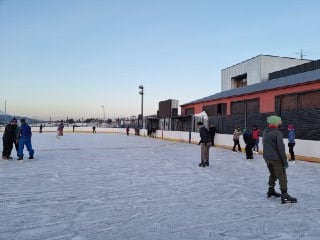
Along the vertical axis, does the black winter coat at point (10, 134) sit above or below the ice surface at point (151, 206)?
above

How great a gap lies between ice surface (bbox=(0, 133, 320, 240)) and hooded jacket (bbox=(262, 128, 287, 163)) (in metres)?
0.86

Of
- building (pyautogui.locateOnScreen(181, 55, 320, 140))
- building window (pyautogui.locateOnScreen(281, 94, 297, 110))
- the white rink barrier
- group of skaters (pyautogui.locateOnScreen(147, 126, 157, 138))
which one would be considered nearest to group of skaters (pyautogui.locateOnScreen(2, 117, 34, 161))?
the white rink barrier

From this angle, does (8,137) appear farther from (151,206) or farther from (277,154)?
(277,154)

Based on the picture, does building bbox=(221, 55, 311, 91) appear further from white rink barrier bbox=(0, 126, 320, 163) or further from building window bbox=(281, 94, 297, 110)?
building window bbox=(281, 94, 297, 110)

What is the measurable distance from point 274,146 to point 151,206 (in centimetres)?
249

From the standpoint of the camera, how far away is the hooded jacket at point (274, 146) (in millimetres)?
6333

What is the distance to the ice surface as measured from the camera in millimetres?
4629

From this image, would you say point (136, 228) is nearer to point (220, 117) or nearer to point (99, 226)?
point (99, 226)

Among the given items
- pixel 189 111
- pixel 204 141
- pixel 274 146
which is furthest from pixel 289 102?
pixel 189 111

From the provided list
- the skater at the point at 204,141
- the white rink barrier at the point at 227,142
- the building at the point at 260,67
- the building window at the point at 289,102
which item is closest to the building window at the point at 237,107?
the white rink barrier at the point at 227,142

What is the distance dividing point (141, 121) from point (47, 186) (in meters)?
39.5

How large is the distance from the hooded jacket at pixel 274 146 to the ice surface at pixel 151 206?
0.86 meters

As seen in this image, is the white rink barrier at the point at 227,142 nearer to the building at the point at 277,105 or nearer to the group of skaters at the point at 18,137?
the building at the point at 277,105

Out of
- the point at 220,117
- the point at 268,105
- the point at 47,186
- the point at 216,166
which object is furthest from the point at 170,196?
the point at 220,117
